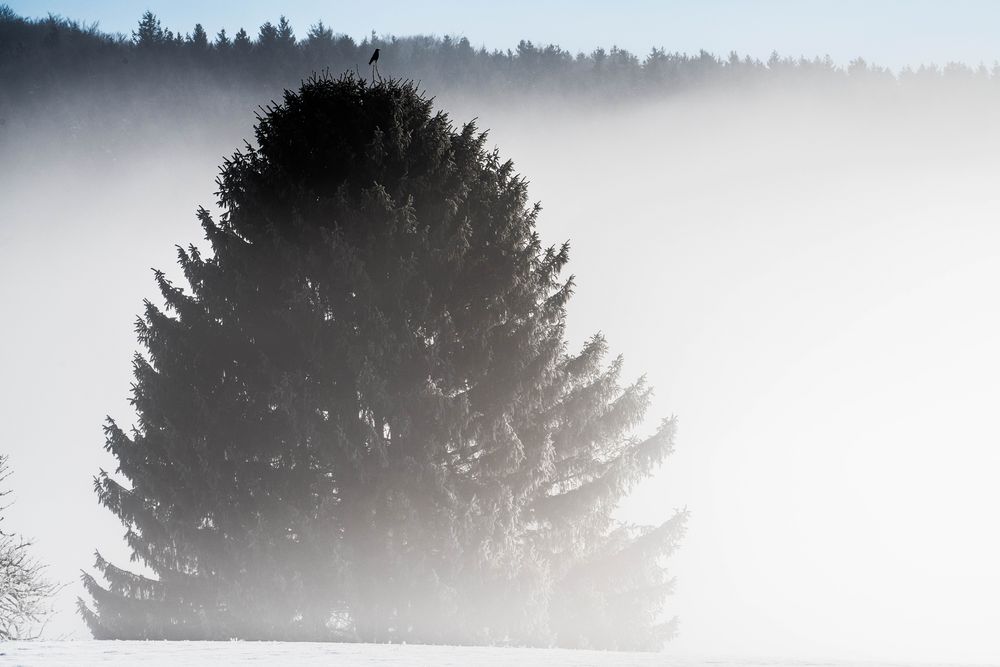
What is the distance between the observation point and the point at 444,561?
483 inches

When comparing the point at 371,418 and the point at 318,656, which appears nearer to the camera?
the point at 318,656

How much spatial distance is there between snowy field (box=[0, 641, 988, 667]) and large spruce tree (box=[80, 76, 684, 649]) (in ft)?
18.2

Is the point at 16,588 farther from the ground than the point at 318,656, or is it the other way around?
the point at 16,588

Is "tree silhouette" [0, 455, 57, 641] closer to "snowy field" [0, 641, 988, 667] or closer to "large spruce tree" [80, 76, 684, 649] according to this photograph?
"large spruce tree" [80, 76, 684, 649]

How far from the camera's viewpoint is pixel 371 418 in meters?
13.3

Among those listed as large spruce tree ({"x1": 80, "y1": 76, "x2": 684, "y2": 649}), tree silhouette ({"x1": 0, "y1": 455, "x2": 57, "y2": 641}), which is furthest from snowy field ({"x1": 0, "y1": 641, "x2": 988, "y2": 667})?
tree silhouette ({"x1": 0, "y1": 455, "x2": 57, "y2": 641})

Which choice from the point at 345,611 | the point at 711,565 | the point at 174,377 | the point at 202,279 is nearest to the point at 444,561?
the point at 345,611

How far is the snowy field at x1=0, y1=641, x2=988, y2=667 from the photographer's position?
223 inches

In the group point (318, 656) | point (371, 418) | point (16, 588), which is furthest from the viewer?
point (16, 588)

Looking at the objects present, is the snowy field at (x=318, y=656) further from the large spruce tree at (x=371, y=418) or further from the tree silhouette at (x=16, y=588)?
the tree silhouette at (x=16, y=588)

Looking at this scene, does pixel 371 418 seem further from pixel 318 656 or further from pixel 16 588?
pixel 16 588

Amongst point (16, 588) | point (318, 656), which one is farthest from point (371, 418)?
point (16, 588)

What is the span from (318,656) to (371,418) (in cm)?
725

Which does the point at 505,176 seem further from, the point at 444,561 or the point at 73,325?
the point at 73,325
